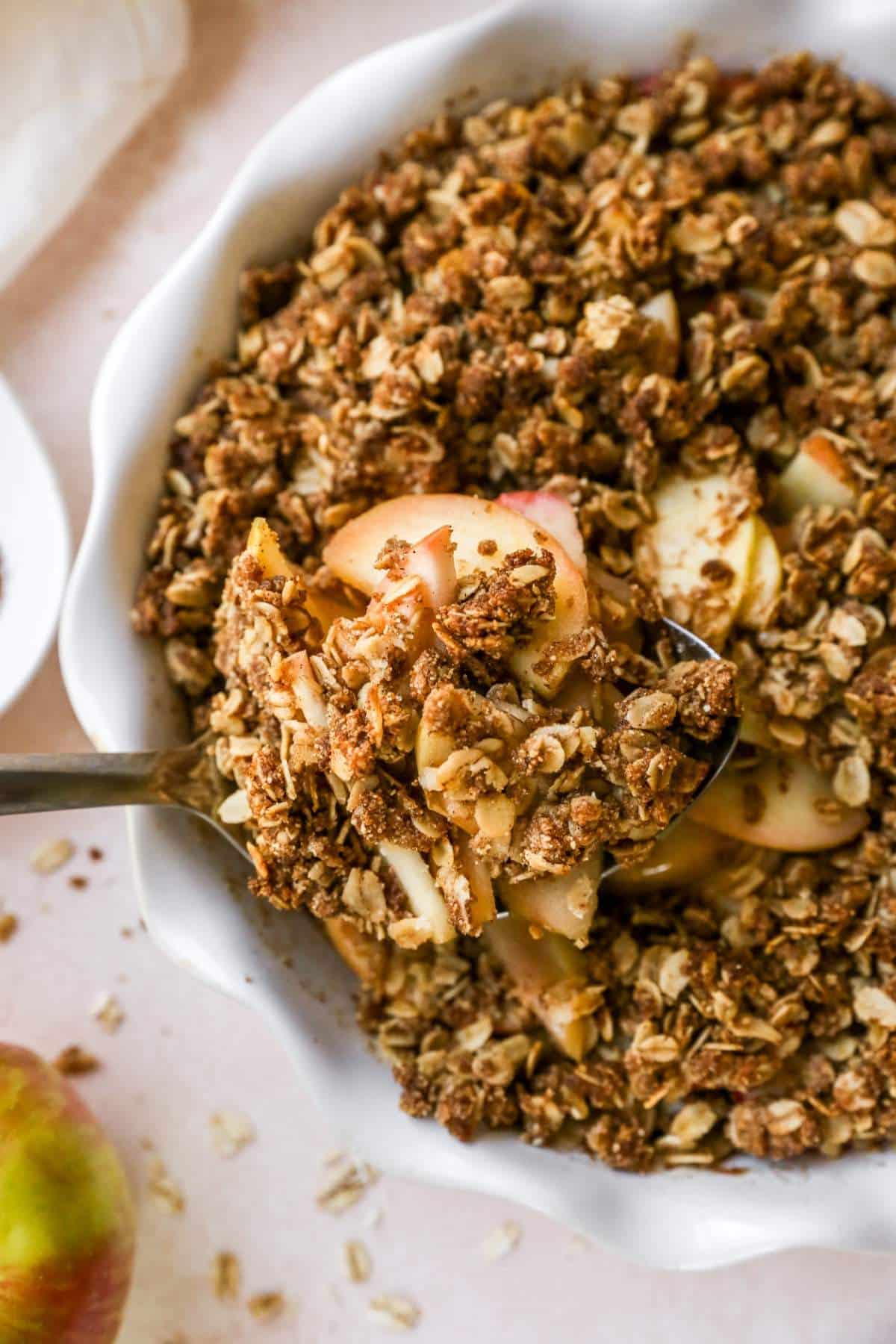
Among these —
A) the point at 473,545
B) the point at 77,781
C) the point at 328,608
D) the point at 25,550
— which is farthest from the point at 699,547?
the point at 25,550

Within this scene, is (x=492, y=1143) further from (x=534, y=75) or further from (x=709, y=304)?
(x=534, y=75)

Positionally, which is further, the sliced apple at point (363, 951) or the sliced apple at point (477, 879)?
the sliced apple at point (363, 951)

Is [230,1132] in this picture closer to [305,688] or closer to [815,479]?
[305,688]

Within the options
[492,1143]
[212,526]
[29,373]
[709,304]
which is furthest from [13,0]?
[492,1143]

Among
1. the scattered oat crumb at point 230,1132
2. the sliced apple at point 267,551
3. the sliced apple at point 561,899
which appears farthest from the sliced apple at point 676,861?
the scattered oat crumb at point 230,1132

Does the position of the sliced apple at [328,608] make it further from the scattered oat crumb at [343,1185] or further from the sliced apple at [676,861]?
the scattered oat crumb at [343,1185]

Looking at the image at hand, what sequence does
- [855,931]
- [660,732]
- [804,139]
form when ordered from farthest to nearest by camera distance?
[804,139] < [855,931] < [660,732]

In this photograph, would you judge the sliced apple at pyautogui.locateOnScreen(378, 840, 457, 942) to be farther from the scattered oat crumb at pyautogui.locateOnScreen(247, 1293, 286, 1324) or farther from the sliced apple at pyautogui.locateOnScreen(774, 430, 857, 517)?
the scattered oat crumb at pyautogui.locateOnScreen(247, 1293, 286, 1324)
